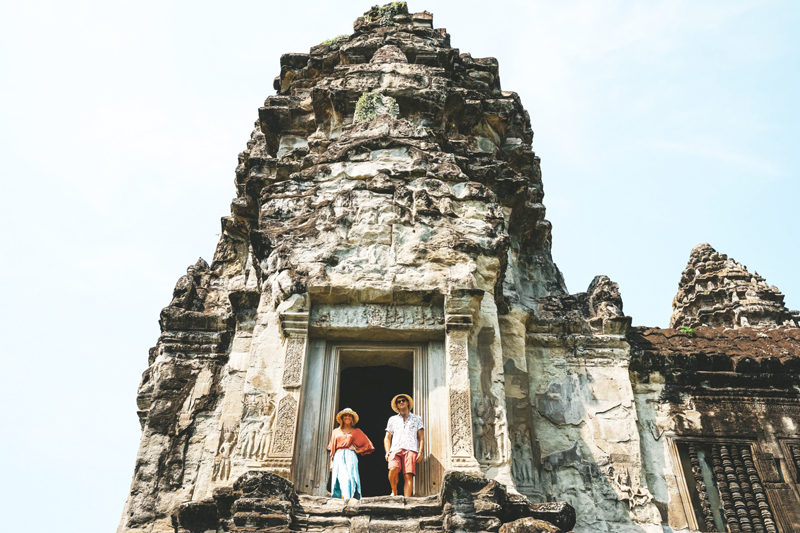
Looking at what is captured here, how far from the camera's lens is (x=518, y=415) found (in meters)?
10.4

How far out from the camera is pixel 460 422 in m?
8.71

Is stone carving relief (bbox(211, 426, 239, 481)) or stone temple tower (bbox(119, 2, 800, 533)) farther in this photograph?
stone carving relief (bbox(211, 426, 239, 481))

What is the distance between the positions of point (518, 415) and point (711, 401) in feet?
9.93

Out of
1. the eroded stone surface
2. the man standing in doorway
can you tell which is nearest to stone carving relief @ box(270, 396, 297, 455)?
the man standing in doorway

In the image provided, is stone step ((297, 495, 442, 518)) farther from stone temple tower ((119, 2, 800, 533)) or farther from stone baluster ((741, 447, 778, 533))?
stone baluster ((741, 447, 778, 533))

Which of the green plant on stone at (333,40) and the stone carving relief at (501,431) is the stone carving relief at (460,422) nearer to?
the stone carving relief at (501,431)

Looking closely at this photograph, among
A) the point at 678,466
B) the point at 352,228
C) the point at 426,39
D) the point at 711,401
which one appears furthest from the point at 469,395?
the point at 426,39

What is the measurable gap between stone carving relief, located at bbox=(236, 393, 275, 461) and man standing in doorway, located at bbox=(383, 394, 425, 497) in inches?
53.4

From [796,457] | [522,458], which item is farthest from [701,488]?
[522,458]

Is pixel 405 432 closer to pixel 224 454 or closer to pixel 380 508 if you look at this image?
pixel 380 508

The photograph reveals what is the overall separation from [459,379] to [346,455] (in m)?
1.54

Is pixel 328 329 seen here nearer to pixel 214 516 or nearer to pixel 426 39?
pixel 214 516

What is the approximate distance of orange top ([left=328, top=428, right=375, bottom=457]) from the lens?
8.75 meters

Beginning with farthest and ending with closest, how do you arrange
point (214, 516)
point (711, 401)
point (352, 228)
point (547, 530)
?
1. point (711, 401)
2. point (352, 228)
3. point (214, 516)
4. point (547, 530)
